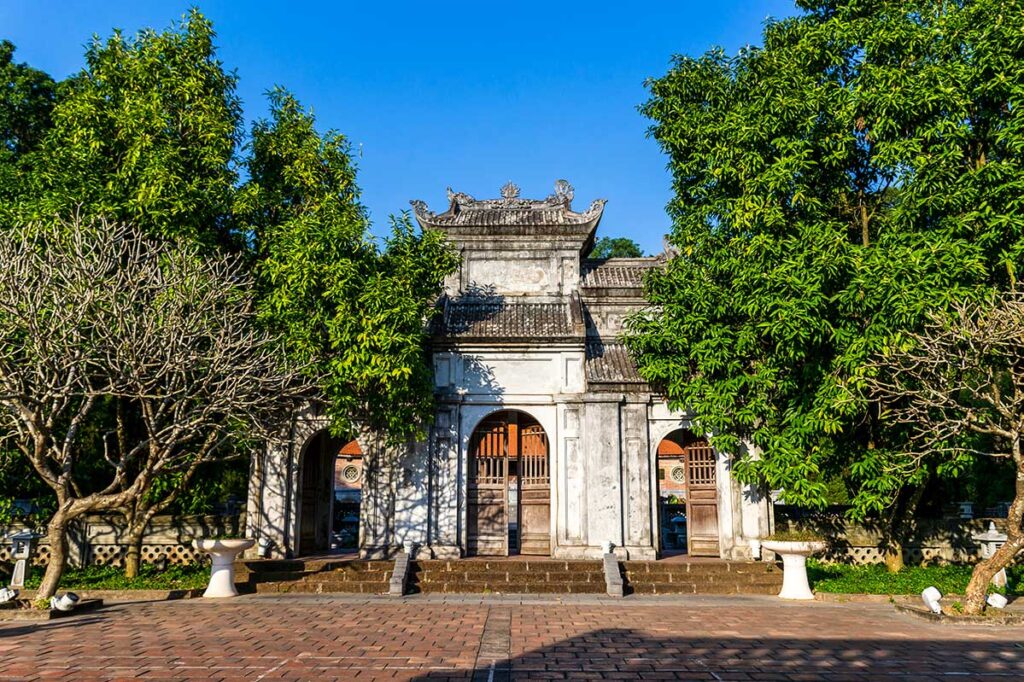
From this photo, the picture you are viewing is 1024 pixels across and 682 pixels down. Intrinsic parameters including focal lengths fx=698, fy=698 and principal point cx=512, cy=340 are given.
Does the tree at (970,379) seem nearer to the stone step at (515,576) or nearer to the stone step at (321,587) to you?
the stone step at (515,576)

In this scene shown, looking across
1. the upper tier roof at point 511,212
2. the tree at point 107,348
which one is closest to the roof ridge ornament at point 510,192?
the upper tier roof at point 511,212

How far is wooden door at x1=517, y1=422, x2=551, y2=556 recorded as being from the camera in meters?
16.1

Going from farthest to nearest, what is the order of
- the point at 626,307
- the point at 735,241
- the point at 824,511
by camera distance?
the point at 626,307 → the point at 824,511 → the point at 735,241

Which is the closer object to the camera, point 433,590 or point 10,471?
point 433,590

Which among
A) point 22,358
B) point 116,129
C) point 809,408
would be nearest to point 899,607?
point 809,408

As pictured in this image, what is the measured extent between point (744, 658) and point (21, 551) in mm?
12823

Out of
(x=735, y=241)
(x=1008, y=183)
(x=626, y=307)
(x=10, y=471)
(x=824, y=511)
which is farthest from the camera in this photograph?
(x=626, y=307)

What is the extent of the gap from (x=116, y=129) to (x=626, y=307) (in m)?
11.9

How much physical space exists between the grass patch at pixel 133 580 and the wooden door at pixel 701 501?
33.8 ft

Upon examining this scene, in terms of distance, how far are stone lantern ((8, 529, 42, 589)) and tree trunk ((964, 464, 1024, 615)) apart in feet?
51.1

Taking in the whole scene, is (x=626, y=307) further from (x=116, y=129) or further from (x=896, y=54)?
(x=116, y=129)

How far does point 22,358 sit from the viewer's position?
1083 centimetres

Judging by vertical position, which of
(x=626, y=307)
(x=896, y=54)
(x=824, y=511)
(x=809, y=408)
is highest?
(x=896, y=54)

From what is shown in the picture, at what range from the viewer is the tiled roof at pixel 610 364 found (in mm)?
15527
